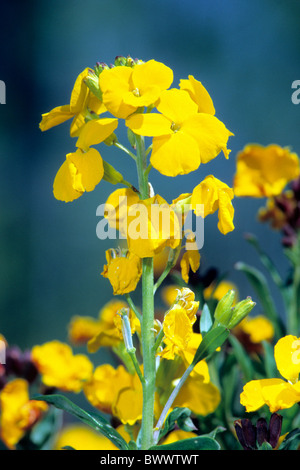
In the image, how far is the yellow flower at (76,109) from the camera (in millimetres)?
490

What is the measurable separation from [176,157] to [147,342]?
0.17 meters

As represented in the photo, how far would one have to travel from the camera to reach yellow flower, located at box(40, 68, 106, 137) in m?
0.49

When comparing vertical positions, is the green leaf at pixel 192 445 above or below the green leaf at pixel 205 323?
below

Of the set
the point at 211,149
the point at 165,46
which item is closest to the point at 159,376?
the point at 211,149

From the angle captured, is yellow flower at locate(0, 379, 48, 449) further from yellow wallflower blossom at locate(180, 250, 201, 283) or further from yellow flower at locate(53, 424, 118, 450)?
yellow wallflower blossom at locate(180, 250, 201, 283)

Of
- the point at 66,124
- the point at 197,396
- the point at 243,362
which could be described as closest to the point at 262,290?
the point at 243,362

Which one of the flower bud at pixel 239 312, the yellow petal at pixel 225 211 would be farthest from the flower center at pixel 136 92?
the flower bud at pixel 239 312

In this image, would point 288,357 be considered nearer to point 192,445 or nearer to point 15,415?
point 192,445

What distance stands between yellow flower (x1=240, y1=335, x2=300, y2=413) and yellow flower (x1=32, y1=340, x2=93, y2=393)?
10.3 inches

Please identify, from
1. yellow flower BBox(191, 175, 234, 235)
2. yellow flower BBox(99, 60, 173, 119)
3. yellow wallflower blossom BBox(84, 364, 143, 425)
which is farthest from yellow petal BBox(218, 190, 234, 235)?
yellow wallflower blossom BBox(84, 364, 143, 425)

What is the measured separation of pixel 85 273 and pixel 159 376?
2.23m

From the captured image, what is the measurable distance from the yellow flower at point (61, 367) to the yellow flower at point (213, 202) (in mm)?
317

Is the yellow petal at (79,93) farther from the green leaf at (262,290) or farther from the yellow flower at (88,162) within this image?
the green leaf at (262,290)

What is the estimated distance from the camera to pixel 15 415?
2.28 ft
